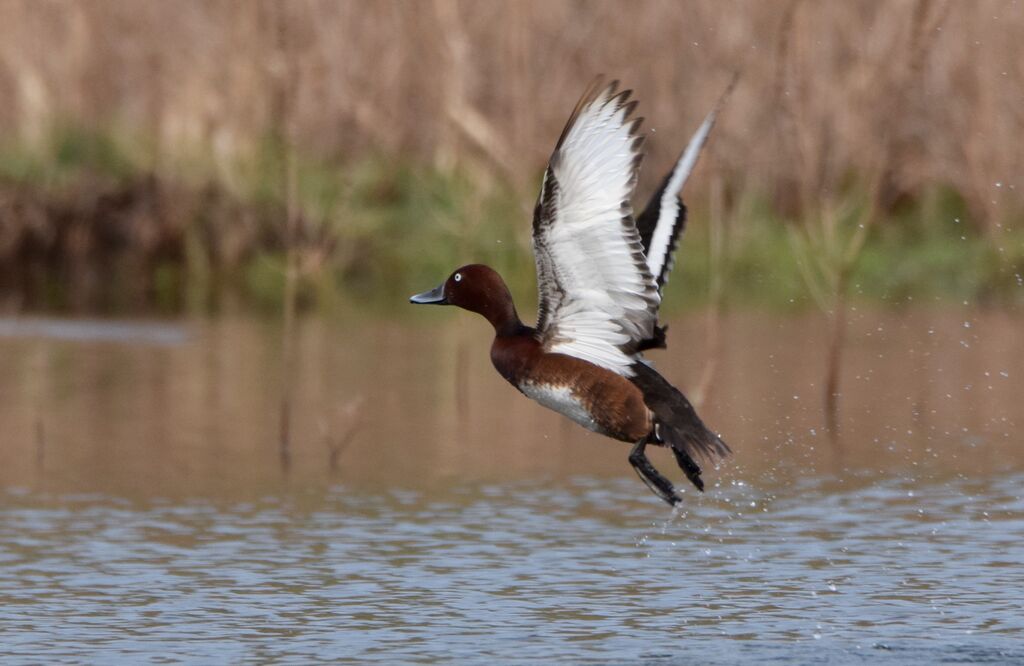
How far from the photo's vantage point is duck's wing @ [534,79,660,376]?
653cm

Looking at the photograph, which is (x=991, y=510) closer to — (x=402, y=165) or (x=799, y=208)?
(x=799, y=208)

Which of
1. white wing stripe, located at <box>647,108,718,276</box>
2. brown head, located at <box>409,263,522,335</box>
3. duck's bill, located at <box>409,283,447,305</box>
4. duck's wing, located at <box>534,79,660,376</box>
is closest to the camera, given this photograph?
duck's wing, located at <box>534,79,660,376</box>

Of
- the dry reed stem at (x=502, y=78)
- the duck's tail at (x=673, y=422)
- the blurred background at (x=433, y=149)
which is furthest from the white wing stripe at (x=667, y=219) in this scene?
the blurred background at (x=433, y=149)

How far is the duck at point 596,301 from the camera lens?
6551 millimetres

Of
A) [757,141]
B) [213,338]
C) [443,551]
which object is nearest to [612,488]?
[443,551]

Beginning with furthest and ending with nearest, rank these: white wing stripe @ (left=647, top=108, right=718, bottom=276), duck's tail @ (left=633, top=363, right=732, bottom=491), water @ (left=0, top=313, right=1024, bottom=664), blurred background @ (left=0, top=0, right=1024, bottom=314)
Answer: blurred background @ (left=0, top=0, right=1024, bottom=314) → white wing stripe @ (left=647, top=108, right=718, bottom=276) → duck's tail @ (left=633, top=363, right=732, bottom=491) → water @ (left=0, top=313, right=1024, bottom=664)

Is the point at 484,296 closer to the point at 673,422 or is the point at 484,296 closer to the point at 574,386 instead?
the point at 574,386

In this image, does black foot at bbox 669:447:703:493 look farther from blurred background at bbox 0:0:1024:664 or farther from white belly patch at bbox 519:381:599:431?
blurred background at bbox 0:0:1024:664

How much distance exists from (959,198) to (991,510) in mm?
12317

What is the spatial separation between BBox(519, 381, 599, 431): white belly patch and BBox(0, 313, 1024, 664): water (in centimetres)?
76

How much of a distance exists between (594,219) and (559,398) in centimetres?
80

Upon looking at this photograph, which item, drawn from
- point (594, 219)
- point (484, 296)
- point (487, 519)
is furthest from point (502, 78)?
point (594, 219)

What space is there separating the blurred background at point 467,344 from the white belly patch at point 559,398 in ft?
2.52

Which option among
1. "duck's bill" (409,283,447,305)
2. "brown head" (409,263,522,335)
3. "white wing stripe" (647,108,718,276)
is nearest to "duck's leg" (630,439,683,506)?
"brown head" (409,263,522,335)
